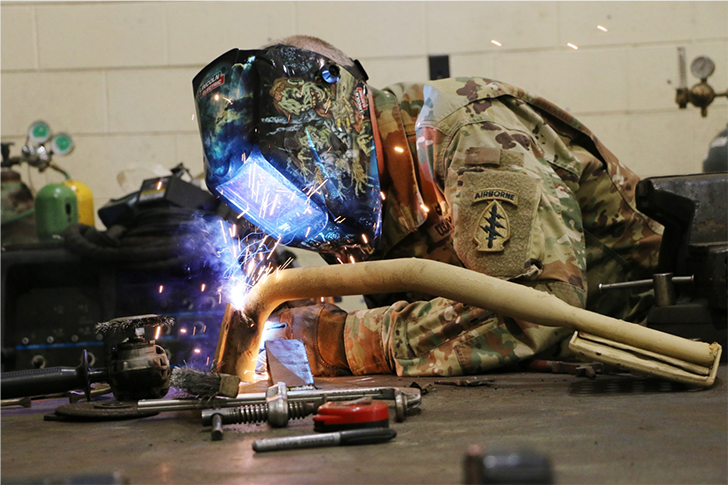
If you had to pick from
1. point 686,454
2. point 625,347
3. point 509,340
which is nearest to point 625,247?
point 509,340

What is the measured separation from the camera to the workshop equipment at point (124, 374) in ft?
4.70

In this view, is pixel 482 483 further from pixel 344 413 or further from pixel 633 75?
pixel 633 75

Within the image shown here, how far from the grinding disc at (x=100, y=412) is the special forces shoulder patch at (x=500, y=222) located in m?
0.86

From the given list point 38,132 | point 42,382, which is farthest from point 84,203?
point 42,382

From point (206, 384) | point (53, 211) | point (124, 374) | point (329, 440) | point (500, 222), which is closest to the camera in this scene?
point (329, 440)

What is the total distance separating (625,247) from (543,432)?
1233 mm

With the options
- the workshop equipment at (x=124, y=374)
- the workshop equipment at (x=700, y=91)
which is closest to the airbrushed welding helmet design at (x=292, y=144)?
the workshop equipment at (x=124, y=374)

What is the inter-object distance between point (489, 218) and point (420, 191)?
40cm

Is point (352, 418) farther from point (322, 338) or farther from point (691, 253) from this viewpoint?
point (691, 253)

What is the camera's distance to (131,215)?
9.05 feet

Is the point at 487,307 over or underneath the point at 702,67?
underneath

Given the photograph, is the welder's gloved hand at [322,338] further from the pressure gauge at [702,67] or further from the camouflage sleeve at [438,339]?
the pressure gauge at [702,67]

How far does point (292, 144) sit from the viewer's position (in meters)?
1.81

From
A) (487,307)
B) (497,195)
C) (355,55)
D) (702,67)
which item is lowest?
(487,307)
